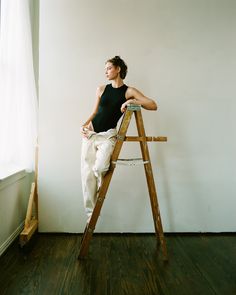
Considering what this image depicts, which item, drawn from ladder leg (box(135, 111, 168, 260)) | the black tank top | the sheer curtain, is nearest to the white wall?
the sheer curtain

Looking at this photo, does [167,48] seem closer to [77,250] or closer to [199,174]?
[199,174]

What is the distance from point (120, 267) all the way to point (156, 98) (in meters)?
1.65

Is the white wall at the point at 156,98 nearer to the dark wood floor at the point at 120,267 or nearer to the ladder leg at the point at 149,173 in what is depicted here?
the dark wood floor at the point at 120,267

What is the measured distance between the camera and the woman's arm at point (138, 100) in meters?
2.15

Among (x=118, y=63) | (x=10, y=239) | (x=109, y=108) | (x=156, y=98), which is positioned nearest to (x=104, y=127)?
(x=109, y=108)

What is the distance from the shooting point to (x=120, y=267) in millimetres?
2090

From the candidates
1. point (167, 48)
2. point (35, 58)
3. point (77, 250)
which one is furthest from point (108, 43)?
point (77, 250)

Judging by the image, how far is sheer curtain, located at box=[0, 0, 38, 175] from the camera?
2.21m

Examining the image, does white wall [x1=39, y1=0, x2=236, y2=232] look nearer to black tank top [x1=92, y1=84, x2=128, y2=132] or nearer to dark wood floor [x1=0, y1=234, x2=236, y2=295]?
dark wood floor [x1=0, y1=234, x2=236, y2=295]

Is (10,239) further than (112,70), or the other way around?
(10,239)

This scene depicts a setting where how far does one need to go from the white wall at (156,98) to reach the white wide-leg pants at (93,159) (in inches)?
15.5

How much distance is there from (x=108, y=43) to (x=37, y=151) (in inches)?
52.1

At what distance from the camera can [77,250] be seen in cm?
237

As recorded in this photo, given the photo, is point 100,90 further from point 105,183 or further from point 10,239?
point 10,239
